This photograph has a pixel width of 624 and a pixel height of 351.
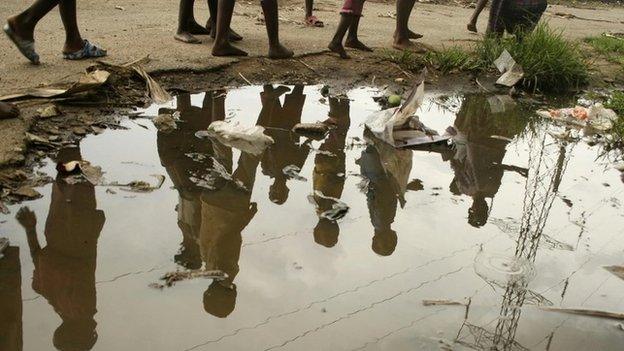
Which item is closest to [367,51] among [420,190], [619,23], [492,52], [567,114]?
[492,52]

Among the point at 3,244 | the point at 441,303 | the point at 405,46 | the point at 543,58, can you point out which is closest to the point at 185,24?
the point at 405,46

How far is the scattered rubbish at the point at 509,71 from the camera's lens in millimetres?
4785

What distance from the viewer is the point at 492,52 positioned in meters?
5.05

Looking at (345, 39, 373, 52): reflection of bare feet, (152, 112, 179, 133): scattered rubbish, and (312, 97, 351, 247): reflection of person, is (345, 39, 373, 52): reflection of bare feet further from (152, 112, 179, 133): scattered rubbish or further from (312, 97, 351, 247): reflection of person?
(152, 112, 179, 133): scattered rubbish

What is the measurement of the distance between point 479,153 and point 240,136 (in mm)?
1422

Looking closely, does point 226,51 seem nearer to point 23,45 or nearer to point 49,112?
point 23,45

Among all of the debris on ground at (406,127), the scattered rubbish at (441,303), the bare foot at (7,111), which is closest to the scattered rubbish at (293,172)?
the debris on ground at (406,127)

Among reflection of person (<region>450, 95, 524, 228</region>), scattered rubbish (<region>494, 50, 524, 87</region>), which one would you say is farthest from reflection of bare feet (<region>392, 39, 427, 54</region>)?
reflection of person (<region>450, 95, 524, 228</region>)

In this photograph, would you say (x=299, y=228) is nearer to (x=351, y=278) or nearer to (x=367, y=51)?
(x=351, y=278)

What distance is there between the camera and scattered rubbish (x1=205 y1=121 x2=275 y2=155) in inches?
123

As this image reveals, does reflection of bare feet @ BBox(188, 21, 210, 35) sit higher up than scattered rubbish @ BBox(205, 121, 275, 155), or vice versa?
reflection of bare feet @ BBox(188, 21, 210, 35)

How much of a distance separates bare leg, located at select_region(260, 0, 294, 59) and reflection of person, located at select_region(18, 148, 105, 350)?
2385 mm

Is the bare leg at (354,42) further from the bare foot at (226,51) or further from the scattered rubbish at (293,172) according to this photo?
the scattered rubbish at (293,172)

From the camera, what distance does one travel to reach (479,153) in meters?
3.42
